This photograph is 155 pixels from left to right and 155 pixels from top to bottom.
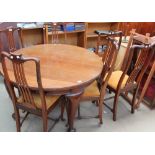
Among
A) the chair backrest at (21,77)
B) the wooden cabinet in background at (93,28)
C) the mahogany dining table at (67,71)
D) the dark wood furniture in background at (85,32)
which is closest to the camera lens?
the chair backrest at (21,77)

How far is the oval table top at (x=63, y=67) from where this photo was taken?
1.71 meters

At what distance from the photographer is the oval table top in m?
1.71

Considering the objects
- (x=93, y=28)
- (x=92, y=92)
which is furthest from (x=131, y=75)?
(x=93, y=28)

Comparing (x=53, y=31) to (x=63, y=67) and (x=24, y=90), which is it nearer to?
(x=63, y=67)

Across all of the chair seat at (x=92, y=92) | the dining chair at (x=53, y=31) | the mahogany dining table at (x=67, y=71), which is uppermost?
the dining chair at (x=53, y=31)

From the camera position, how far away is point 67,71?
192 cm

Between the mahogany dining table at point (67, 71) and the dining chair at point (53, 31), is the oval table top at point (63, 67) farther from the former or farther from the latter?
the dining chair at point (53, 31)

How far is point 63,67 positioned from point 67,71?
11 centimetres

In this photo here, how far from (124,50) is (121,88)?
766 millimetres

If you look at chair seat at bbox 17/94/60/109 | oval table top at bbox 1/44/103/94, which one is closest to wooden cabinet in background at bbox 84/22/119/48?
oval table top at bbox 1/44/103/94

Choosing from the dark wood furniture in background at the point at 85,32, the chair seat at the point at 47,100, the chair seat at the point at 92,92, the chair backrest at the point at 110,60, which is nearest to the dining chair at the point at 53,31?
the dark wood furniture in background at the point at 85,32

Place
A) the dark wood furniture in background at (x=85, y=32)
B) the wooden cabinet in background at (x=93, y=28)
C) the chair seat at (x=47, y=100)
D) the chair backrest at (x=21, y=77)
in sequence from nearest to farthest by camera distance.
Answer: the chair backrest at (x=21, y=77), the chair seat at (x=47, y=100), the dark wood furniture in background at (x=85, y=32), the wooden cabinet in background at (x=93, y=28)

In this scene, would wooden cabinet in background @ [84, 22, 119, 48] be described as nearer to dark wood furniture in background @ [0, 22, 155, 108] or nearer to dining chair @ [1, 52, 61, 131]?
dark wood furniture in background @ [0, 22, 155, 108]

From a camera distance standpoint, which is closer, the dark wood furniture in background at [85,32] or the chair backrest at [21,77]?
the chair backrest at [21,77]
